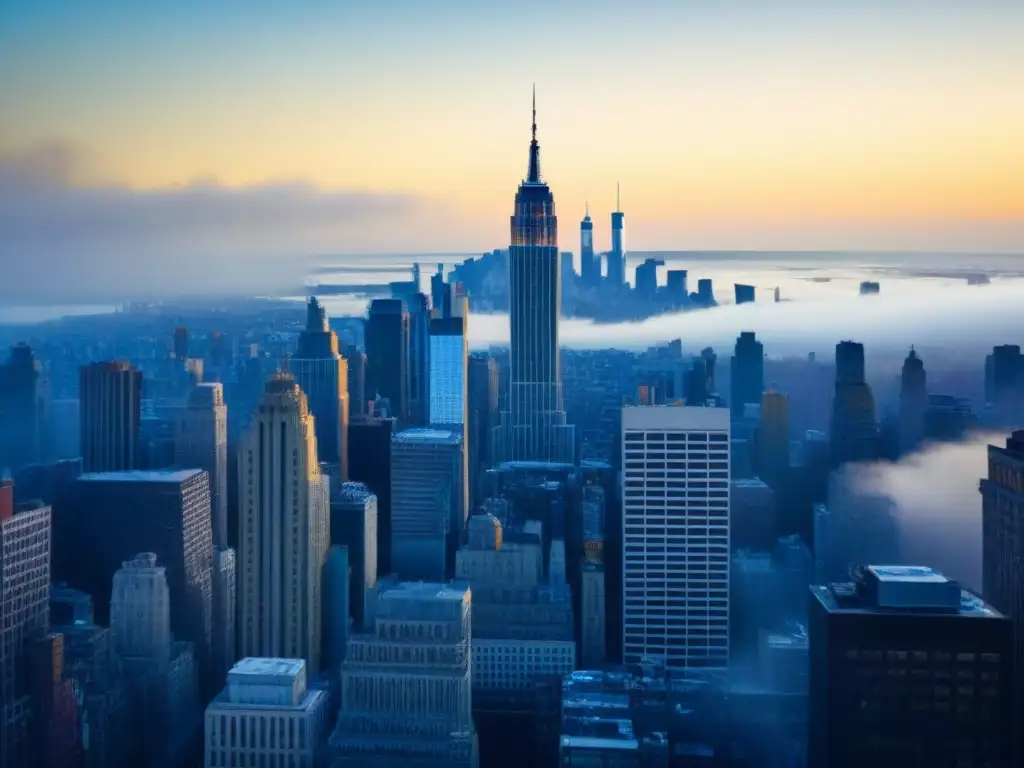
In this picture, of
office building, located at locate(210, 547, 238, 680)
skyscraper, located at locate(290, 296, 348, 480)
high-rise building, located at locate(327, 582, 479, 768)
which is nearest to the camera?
high-rise building, located at locate(327, 582, 479, 768)

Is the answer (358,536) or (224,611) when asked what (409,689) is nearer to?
(224,611)

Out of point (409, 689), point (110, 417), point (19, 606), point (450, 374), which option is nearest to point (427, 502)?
point (450, 374)

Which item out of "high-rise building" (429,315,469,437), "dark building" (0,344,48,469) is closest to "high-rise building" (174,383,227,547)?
"dark building" (0,344,48,469)

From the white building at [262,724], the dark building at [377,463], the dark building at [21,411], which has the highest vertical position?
the dark building at [21,411]

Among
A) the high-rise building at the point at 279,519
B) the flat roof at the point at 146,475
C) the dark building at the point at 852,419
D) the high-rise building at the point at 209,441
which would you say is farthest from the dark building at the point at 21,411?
the dark building at the point at 852,419

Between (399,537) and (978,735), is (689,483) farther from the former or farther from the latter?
(978,735)

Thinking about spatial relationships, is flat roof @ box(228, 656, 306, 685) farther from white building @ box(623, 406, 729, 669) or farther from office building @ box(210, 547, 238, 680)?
white building @ box(623, 406, 729, 669)

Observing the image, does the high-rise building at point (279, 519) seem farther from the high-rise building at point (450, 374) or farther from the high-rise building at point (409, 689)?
the high-rise building at point (450, 374)
